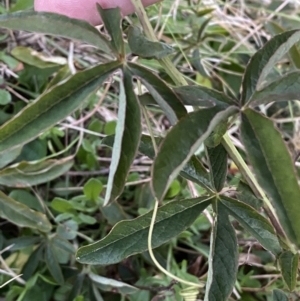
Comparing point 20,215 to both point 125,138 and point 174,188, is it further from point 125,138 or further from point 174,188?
point 125,138

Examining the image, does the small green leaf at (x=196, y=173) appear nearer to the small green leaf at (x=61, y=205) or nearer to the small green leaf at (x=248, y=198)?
A: the small green leaf at (x=248, y=198)

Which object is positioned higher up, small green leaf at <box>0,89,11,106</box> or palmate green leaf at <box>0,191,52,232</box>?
small green leaf at <box>0,89,11,106</box>

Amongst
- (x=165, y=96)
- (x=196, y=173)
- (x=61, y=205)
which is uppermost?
(x=165, y=96)

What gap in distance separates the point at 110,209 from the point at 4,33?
407 millimetres

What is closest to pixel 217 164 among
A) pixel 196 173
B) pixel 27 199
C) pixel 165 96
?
pixel 196 173

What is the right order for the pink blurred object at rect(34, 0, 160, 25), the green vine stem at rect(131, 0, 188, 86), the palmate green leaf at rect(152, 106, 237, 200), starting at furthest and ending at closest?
the pink blurred object at rect(34, 0, 160, 25) < the green vine stem at rect(131, 0, 188, 86) < the palmate green leaf at rect(152, 106, 237, 200)

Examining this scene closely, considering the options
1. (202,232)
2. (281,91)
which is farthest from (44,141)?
(281,91)

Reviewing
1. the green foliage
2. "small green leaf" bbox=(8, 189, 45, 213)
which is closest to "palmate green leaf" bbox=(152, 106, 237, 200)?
the green foliage

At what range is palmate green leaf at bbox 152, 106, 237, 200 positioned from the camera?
1.20 ft

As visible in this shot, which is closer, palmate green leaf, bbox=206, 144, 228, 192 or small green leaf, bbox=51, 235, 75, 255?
palmate green leaf, bbox=206, 144, 228, 192

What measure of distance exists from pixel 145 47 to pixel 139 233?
19cm

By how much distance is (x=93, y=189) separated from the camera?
2.57ft

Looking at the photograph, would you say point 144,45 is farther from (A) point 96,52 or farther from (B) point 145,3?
(A) point 96,52

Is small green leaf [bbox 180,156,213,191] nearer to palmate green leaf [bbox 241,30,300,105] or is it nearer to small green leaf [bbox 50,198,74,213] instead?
palmate green leaf [bbox 241,30,300,105]
